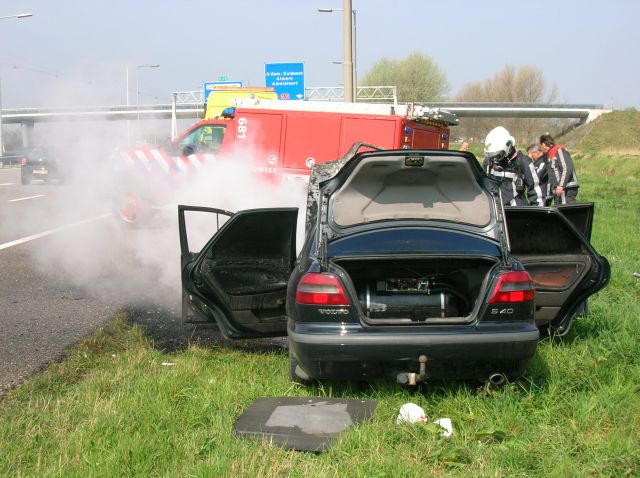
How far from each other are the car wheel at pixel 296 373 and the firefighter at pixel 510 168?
507cm

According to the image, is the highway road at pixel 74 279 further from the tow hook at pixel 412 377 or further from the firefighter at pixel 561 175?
the firefighter at pixel 561 175

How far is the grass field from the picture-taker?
353 cm

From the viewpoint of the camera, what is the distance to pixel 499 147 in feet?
29.3

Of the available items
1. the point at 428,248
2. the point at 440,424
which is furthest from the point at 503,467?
the point at 428,248

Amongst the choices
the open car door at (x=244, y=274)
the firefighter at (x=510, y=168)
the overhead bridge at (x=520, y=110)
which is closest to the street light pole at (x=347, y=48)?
the firefighter at (x=510, y=168)

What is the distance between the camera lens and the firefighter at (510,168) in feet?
29.5

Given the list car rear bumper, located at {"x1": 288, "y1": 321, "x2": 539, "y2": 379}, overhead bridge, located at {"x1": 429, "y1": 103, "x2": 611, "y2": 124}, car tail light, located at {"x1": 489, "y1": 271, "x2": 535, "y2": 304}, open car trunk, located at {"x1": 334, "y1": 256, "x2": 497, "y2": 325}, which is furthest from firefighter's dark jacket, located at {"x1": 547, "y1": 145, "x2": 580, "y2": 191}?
overhead bridge, located at {"x1": 429, "y1": 103, "x2": 611, "y2": 124}

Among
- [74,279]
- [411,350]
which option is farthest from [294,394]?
[74,279]

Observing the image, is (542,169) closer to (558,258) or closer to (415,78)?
(558,258)

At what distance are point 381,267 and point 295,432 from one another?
50.7 inches

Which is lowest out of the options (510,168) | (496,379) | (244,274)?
(496,379)

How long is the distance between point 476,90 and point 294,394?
83067 millimetres

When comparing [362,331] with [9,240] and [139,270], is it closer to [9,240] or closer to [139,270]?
[139,270]

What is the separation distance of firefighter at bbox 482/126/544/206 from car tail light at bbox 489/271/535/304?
4.86 meters
